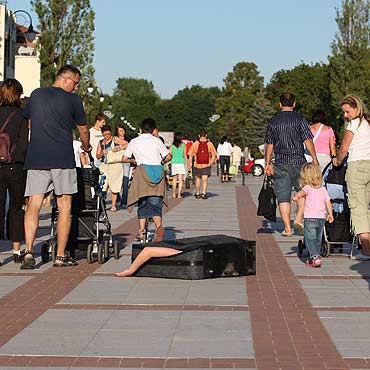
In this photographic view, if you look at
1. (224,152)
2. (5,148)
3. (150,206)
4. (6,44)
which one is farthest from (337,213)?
(6,44)

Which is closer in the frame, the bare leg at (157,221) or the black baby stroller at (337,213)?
the black baby stroller at (337,213)

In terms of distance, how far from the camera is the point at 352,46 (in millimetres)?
70000

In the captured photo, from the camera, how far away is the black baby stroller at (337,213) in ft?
41.8

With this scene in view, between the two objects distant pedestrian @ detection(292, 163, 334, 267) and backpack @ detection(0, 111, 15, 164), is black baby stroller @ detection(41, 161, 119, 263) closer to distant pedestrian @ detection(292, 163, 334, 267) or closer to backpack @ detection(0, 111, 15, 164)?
backpack @ detection(0, 111, 15, 164)

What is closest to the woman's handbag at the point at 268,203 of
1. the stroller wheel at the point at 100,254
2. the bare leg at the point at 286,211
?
the bare leg at the point at 286,211

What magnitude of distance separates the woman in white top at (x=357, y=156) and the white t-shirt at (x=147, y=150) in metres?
3.16

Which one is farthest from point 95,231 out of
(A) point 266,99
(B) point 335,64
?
(A) point 266,99

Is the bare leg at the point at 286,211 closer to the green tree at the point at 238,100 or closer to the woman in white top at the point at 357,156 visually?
the woman in white top at the point at 357,156

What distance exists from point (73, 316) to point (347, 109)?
4329 mm

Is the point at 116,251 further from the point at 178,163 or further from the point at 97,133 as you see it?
the point at 178,163

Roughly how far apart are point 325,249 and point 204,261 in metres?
2.78

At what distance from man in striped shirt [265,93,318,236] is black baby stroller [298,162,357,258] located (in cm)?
194

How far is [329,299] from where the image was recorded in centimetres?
923

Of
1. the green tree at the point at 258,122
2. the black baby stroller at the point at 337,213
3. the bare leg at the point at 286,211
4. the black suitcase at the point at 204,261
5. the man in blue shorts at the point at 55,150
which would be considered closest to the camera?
the black suitcase at the point at 204,261
